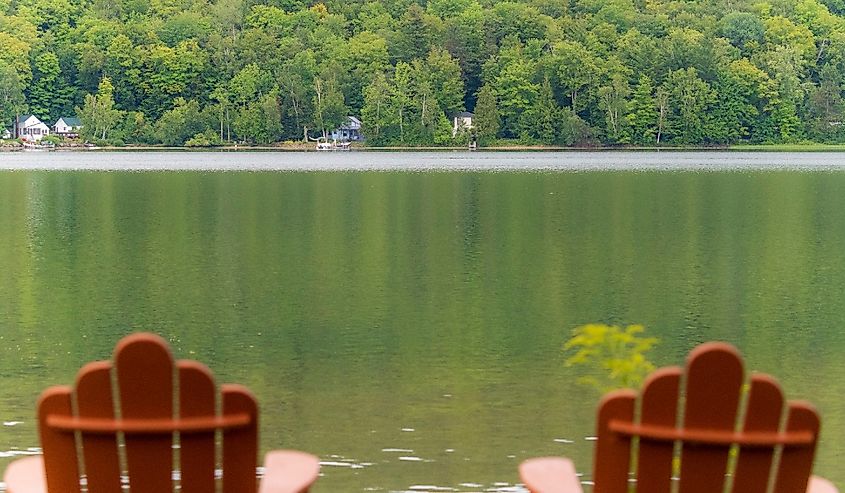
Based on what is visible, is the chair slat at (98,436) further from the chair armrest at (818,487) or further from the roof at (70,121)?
the roof at (70,121)

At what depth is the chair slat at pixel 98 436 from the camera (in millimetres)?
2998

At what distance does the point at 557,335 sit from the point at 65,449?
8.71 m

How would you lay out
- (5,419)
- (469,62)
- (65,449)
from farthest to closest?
(469,62), (5,419), (65,449)

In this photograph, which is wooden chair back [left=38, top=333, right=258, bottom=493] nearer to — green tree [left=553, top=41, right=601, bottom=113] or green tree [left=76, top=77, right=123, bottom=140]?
green tree [left=553, top=41, right=601, bottom=113]

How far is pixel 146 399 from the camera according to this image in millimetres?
3033

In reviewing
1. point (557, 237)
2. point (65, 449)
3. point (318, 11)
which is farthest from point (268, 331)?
point (318, 11)

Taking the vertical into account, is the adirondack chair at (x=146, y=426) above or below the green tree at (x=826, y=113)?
above

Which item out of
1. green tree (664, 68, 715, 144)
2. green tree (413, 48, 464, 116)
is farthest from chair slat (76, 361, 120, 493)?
green tree (413, 48, 464, 116)

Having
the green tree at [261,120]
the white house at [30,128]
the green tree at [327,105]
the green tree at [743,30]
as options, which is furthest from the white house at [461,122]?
the white house at [30,128]

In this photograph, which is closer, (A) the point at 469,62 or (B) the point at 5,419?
(B) the point at 5,419

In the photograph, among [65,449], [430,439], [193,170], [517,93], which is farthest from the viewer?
[517,93]

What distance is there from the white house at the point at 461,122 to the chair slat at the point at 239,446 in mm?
95511

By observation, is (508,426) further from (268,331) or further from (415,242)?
(415,242)

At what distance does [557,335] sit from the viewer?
38.2 ft
